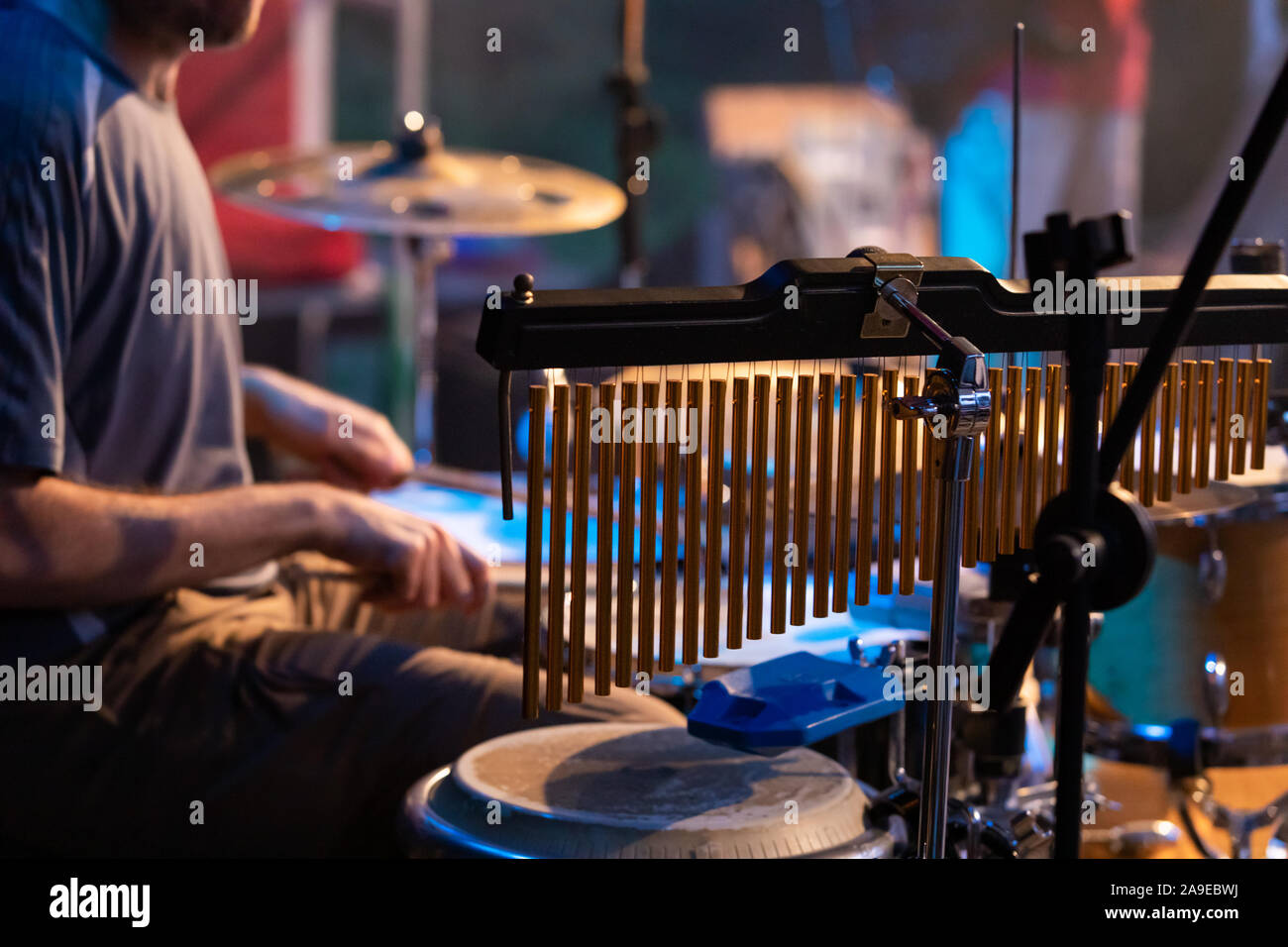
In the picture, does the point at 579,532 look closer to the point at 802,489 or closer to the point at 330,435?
the point at 802,489

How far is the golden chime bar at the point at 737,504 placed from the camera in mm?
1105

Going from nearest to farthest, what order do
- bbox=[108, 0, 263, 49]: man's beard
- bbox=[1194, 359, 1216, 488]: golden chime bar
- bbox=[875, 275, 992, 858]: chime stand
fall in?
bbox=[875, 275, 992, 858]: chime stand < bbox=[1194, 359, 1216, 488]: golden chime bar < bbox=[108, 0, 263, 49]: man's beard

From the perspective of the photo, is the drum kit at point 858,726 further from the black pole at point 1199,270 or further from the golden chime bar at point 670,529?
the black pole at point 1199,270

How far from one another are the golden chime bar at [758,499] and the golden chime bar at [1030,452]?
263mm

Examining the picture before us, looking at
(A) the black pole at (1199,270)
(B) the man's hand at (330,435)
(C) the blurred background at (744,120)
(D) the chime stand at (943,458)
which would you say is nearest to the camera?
(A) the black pole at (1199,270)

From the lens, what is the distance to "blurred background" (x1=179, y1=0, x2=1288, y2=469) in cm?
493

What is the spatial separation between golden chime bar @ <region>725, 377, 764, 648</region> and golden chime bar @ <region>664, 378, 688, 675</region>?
47 mm

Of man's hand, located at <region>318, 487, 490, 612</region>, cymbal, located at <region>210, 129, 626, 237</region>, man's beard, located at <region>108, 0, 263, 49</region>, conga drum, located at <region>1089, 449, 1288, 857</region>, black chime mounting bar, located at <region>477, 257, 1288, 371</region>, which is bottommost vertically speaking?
conga drum, located at <region>1089, 449, 1288, 857</region>

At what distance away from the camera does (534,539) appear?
3.47ft

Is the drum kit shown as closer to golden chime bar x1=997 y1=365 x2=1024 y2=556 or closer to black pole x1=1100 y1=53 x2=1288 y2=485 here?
golden chime bar x1=997 y1=365 x2=1024 y2=556

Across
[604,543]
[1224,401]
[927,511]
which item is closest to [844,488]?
[927,511]

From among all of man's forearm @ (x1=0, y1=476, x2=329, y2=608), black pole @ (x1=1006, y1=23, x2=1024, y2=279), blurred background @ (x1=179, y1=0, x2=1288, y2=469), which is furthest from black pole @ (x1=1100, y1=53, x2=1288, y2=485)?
blurred background @ (x1=179, y1=0, x2=1288, y2=469)

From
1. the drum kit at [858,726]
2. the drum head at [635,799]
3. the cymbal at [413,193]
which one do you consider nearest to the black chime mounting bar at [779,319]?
the drum kit at [858,726]
